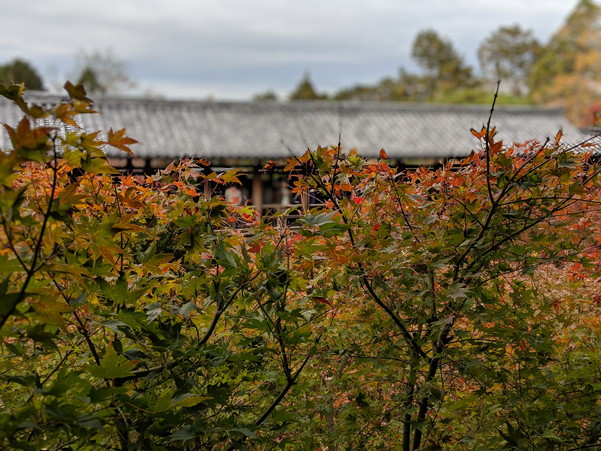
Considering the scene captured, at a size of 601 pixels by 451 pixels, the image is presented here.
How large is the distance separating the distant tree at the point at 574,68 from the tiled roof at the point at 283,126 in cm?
1382

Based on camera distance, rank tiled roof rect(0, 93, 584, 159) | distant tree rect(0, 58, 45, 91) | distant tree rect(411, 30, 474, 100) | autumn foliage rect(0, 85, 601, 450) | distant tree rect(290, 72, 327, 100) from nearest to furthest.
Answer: autumn foliage rect(0, 85, 601, 450)
tiled roof rect(0, 93, 584, 159)
distant tree rect(0, 58, 45, 91)
distant tree rect(411, 30, 474, 100)
distant tree rect(290, 72, 327, 100)

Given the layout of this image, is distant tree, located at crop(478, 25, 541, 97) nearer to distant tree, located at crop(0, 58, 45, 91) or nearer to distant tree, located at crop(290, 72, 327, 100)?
distant tree, located at crop(290, 72, 327, 100)

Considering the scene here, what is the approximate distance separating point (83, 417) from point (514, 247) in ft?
4.82

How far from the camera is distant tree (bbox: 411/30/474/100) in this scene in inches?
1801

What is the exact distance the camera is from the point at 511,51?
153 feet

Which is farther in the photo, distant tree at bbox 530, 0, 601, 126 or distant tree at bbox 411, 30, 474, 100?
distant tree at bbox 411, 30, 474, 100

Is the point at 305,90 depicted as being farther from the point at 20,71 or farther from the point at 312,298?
the point at 312,298

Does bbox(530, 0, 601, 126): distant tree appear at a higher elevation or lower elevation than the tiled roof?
higher

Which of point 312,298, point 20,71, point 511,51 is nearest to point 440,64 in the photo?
point 511,51

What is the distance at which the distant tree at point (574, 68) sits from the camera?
38.1m

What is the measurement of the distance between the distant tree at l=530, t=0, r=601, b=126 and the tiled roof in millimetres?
13821

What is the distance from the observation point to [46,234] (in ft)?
5.21

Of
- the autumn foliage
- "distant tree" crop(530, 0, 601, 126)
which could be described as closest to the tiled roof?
"distant tree" crop(530, 0, 601, 126)

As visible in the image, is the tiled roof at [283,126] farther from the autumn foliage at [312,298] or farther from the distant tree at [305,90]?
the distant tree at [305,90]
